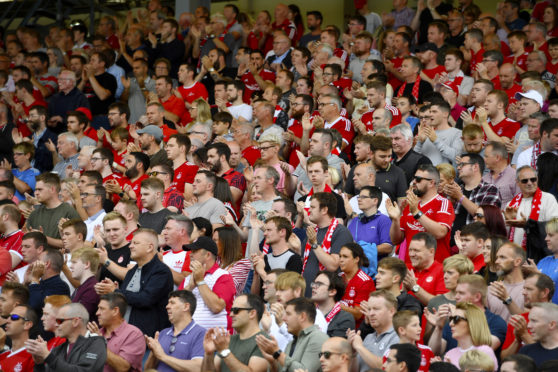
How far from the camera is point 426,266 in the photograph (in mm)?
7332

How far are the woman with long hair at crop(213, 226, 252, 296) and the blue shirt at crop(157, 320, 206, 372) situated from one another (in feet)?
3.48

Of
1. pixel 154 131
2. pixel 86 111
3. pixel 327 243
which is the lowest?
pixel 86 111

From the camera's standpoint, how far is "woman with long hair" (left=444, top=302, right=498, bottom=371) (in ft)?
19.9

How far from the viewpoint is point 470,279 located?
6.54m

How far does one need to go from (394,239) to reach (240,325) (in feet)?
6.93

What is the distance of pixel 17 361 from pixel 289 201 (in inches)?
106

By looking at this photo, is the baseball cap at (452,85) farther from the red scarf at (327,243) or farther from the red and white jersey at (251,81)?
the red scarf at (327,243)

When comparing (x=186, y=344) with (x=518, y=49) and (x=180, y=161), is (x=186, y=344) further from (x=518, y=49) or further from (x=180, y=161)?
(x=518, y=49)

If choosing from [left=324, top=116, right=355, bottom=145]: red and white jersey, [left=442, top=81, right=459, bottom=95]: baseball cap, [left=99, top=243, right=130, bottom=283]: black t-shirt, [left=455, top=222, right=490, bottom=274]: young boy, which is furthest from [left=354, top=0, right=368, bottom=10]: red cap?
[left=455, top=222, right=490, bottom=274]: young boy

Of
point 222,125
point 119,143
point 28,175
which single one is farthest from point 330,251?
point 28,175

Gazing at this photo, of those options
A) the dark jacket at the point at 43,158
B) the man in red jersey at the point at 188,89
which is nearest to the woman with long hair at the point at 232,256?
the dark jacket at the point at 43,158

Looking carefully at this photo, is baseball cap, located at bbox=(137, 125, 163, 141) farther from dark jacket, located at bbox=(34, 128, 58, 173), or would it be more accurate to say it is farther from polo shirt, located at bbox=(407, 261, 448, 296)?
polo shirt, located at bbox=(407, 261, 448, 296)

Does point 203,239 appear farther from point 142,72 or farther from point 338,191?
point 142,72

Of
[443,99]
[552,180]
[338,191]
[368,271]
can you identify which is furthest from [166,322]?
[443,99]
